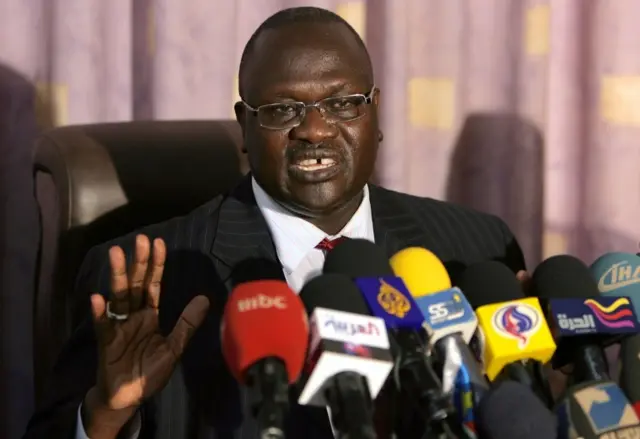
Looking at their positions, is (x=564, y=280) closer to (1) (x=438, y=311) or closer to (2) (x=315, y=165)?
(1) (x=438, y=311)

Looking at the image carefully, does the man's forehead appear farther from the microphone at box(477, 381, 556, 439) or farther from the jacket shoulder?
the microphone at box(477, 381, 556, 439)

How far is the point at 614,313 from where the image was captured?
3.71 feet

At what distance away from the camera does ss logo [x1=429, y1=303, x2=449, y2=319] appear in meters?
1.06

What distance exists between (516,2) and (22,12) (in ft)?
3.47

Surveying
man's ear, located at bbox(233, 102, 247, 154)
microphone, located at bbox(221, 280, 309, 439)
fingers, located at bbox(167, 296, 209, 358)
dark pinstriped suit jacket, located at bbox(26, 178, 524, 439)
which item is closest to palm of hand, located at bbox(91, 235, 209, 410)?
fingers, located at bbox(167, 296, 209, 358)

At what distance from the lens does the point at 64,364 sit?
142 cm


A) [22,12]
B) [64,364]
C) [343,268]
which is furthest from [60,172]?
[343,268]

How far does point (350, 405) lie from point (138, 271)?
0.44 metres

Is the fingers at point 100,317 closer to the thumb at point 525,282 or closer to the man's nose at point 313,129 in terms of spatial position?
the man's nose at point 313,129

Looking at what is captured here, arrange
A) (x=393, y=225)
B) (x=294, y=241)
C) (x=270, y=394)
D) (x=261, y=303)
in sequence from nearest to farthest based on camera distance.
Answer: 1. (x=270, y=394)
2. (x=261, y=303)
3. (x=294, y=241)
4. (x=393, y=225)

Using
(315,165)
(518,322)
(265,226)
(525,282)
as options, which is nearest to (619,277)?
(525,282)

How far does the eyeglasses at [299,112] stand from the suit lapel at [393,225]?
0.24m

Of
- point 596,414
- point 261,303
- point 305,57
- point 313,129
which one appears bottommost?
point 596,414

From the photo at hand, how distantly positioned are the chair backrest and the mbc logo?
749 mm
